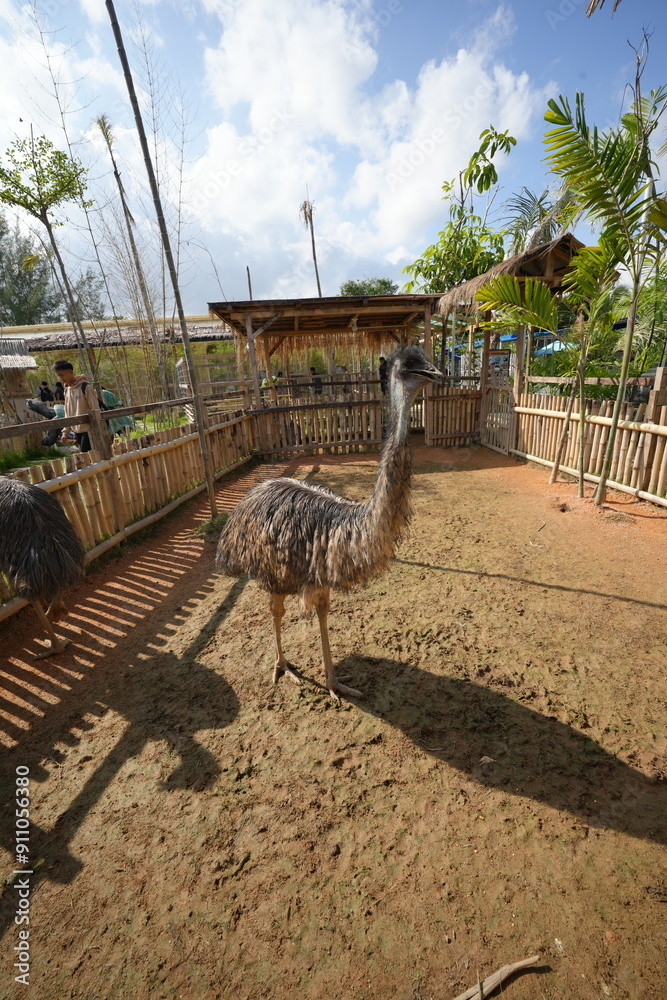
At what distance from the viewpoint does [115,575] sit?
Answer: 4656 mm

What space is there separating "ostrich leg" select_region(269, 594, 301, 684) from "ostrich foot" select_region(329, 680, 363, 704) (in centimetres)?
27

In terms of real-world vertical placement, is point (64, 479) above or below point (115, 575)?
above

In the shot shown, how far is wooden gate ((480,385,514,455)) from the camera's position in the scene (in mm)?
9344

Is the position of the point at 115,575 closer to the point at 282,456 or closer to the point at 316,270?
the point at 282,456

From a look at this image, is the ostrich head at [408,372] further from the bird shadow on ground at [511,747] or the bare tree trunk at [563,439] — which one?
the bare tree trunk at [563,439]

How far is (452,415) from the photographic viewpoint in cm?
1094

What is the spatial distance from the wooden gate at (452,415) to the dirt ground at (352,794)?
23.5 ft

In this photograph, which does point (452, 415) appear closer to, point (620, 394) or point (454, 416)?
point (454, 416)

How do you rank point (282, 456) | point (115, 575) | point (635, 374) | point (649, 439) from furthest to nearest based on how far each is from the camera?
point (282, 456) → point (635, 374) → point (649, 439) → point (115, 575)

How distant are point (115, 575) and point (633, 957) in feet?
15.6

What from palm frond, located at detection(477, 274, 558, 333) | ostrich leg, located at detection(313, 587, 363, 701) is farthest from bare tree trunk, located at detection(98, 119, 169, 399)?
ostrich leg, located at detection(313, 587, 363, 701)

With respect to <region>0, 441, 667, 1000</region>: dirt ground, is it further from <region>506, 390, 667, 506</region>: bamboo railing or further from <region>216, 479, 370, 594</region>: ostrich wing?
<region>506, 390, 667, 506</region>: bamboo railing

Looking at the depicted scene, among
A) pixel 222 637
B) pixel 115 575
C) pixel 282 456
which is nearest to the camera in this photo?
pixel 222 637

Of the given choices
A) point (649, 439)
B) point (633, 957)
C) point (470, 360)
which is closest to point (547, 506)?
point (649, 439)
